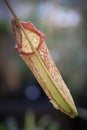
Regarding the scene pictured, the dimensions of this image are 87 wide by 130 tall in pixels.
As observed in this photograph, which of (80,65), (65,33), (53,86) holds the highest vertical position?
(53,86)

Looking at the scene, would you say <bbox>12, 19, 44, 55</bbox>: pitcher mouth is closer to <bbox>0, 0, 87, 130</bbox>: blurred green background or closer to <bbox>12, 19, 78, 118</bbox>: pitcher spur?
<bbox>12, 19, 78, 118</bbox>: pitcher spur

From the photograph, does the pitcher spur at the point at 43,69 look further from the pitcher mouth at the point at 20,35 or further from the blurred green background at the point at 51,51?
the blurred green background at the point at 51,51

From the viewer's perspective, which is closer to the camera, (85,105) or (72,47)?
(85,105)

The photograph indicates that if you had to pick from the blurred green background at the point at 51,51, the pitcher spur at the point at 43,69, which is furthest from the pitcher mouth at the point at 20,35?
the blurred green background at the point at 51,51

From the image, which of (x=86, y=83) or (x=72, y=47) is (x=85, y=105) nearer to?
(x=86, y=83)

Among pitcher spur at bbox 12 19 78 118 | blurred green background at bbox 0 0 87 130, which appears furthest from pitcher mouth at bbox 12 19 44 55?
blurred green background at bbox 0 0 87 130

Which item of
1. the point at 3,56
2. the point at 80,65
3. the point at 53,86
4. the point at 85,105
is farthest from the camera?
the point at 3,56

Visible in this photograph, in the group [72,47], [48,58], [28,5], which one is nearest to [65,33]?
[72,47]

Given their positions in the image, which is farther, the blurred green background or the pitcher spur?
the blurred green background
